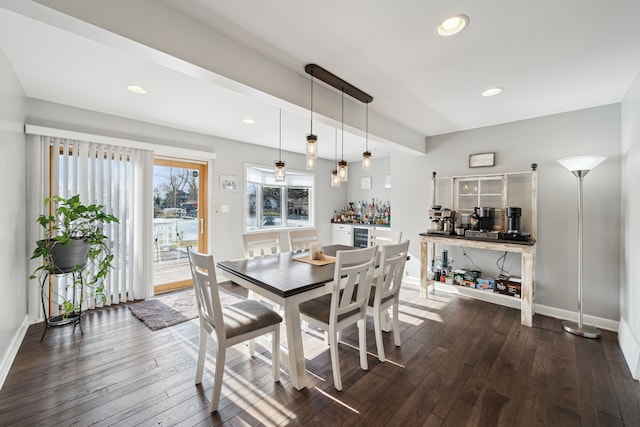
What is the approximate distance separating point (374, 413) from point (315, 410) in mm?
373

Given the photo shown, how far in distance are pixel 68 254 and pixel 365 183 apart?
542 cm

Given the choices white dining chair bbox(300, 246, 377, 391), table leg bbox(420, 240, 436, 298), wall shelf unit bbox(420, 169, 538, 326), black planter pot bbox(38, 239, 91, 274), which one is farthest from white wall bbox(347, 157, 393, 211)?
black planter pot bbox(38, 239, 91, 274)

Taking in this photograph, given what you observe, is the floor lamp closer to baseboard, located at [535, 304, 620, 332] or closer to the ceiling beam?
baseboard, located at [535, 304, 620, 332]

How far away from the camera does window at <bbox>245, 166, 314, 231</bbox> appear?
511cm

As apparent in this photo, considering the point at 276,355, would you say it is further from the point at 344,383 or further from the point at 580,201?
the point at 580,201

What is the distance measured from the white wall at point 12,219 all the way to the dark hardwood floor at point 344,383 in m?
0.20

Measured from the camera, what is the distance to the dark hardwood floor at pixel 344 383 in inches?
65.3

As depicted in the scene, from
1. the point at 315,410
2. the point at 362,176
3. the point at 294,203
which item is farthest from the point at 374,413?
the point at 362,176

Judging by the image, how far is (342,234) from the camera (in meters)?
6.27

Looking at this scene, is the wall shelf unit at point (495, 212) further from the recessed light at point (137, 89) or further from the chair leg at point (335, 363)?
the recessed light at point (137, 89)

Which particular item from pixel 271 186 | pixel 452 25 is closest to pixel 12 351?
pixel 271 186

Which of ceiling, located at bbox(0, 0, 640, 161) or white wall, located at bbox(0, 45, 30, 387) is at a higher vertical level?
ceiling, located at bbox(0, 0, 640, 161)

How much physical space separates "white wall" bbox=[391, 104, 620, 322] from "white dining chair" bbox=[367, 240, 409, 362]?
6.48ft

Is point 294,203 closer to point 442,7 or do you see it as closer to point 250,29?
point 250,29
